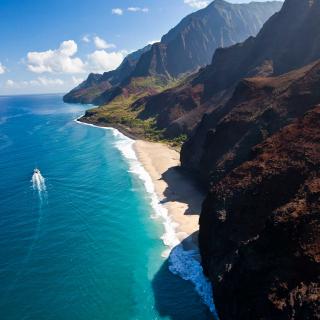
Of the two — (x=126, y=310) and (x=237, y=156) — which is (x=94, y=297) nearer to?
(x=126, y=310)

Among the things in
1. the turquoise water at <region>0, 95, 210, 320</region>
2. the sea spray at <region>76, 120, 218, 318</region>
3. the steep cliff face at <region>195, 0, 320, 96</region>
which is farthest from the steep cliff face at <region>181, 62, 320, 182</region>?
the steep cliff face at <region>195, 0, 320, 96</region>

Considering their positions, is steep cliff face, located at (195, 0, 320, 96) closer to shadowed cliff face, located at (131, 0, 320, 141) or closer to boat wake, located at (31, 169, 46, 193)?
shadowed cliff face, located at (131, 0, 320, 141)

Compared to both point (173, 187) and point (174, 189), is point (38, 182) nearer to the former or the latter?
point (173, 187)

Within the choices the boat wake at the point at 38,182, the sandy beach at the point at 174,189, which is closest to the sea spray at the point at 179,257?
the sandy beach at the point at 174,189

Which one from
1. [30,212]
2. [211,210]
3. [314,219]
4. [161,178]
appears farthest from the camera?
[161,178]

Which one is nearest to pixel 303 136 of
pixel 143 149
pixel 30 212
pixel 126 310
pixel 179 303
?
pixel 179 303

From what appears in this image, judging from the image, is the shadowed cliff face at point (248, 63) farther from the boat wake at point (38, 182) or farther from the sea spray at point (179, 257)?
the sea spray at point (179, 257)
